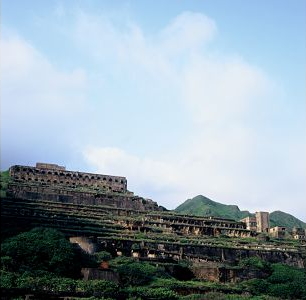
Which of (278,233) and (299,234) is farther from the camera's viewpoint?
(299,234)

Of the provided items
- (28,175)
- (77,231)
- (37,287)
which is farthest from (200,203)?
(37,287)

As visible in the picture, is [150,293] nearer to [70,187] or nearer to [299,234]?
[70,187]

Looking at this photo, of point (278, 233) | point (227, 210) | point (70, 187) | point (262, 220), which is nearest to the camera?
point (278, 233)

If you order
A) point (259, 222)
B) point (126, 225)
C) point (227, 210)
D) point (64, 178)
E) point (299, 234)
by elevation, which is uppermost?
point (227, 210)

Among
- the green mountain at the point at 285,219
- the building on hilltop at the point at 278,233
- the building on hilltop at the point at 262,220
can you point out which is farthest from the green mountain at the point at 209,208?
the building on hilltop at the point at 278,233

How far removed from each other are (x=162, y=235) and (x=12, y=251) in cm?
2103

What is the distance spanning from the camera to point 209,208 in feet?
367

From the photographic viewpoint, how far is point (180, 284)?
1693 inches

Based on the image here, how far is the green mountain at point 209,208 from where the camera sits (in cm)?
11245

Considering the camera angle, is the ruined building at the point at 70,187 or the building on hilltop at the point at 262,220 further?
the building on hilltop at the point at 262,220

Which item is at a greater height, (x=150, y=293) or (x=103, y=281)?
(x=103, y=281)

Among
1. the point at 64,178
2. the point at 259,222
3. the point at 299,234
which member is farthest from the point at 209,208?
the point at 64,178

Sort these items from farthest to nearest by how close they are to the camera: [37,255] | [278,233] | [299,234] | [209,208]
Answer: [209,208] < [299,234] < [278,233] < [37,255]

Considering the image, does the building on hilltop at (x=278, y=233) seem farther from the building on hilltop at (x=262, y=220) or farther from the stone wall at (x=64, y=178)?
the stone wall at (x=64, y=178)
